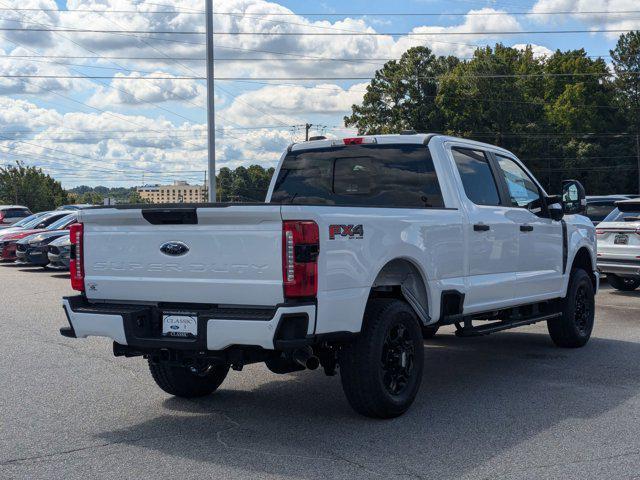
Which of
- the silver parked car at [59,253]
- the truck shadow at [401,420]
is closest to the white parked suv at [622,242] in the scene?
the truck shadow at [401,420]

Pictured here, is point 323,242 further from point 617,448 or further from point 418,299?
point 617,448

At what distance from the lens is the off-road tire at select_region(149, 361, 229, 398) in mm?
6762

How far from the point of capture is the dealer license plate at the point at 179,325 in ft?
18.3

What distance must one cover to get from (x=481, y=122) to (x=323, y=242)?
73014 millimetres

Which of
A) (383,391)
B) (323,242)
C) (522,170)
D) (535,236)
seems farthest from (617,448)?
(522,170)

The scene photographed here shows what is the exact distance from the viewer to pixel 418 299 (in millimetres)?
6699

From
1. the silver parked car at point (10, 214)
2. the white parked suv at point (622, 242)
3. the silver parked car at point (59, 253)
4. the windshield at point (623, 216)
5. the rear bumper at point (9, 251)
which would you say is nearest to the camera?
the white parked suv at point (622, 242)

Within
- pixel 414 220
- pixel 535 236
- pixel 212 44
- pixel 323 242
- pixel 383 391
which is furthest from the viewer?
pixel 212 44

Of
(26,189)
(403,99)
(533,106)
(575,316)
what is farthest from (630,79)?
(575,316)

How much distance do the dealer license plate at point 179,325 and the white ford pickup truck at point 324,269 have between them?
11 mm

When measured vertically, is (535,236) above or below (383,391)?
above

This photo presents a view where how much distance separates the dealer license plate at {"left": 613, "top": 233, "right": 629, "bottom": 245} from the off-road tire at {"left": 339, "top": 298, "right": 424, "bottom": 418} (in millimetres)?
9390

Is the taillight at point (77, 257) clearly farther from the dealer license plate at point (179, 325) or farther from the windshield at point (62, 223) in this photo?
the windshield at point (62, 223)

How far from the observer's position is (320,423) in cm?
610
